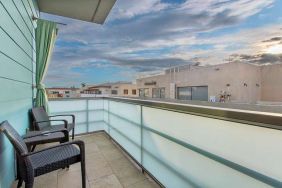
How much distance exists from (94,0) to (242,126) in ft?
11.6

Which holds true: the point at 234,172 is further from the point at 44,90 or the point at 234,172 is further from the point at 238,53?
the point at 238,53

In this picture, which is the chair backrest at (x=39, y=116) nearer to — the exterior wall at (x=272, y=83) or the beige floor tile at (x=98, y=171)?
the beige floor tile at (x=98, y=171)

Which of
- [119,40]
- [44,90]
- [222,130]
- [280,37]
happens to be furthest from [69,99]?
[280,37]

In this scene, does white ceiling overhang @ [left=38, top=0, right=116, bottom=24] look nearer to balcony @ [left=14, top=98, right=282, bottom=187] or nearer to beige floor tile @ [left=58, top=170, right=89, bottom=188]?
balcony @ [left=14, top=98, right=282, bottom=187]

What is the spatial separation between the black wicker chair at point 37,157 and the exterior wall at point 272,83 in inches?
690

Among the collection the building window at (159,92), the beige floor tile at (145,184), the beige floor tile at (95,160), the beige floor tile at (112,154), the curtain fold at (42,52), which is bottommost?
the beige floor tile at (145,184)

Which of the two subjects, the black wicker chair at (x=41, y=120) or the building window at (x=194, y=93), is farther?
the building window at (x=194, y=93)

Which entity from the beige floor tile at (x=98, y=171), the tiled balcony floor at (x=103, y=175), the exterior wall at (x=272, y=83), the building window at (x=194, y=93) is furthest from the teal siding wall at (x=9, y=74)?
the exterior wall at (x=272, y=83)

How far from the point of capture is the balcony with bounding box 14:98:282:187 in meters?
0.93

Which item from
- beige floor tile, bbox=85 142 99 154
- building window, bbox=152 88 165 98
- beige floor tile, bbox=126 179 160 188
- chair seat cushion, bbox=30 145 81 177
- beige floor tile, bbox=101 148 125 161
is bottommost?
beige floor tile, bbox=126 179 160 188

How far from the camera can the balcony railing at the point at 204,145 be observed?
0.91m

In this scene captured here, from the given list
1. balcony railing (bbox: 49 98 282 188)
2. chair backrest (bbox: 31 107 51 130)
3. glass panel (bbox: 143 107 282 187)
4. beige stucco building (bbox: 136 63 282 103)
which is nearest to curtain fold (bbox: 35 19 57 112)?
chair backrest (bbox: 31 107 51 130)

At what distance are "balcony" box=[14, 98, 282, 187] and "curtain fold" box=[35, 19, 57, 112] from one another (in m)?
1.47

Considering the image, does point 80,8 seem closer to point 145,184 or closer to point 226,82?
point 145,184
